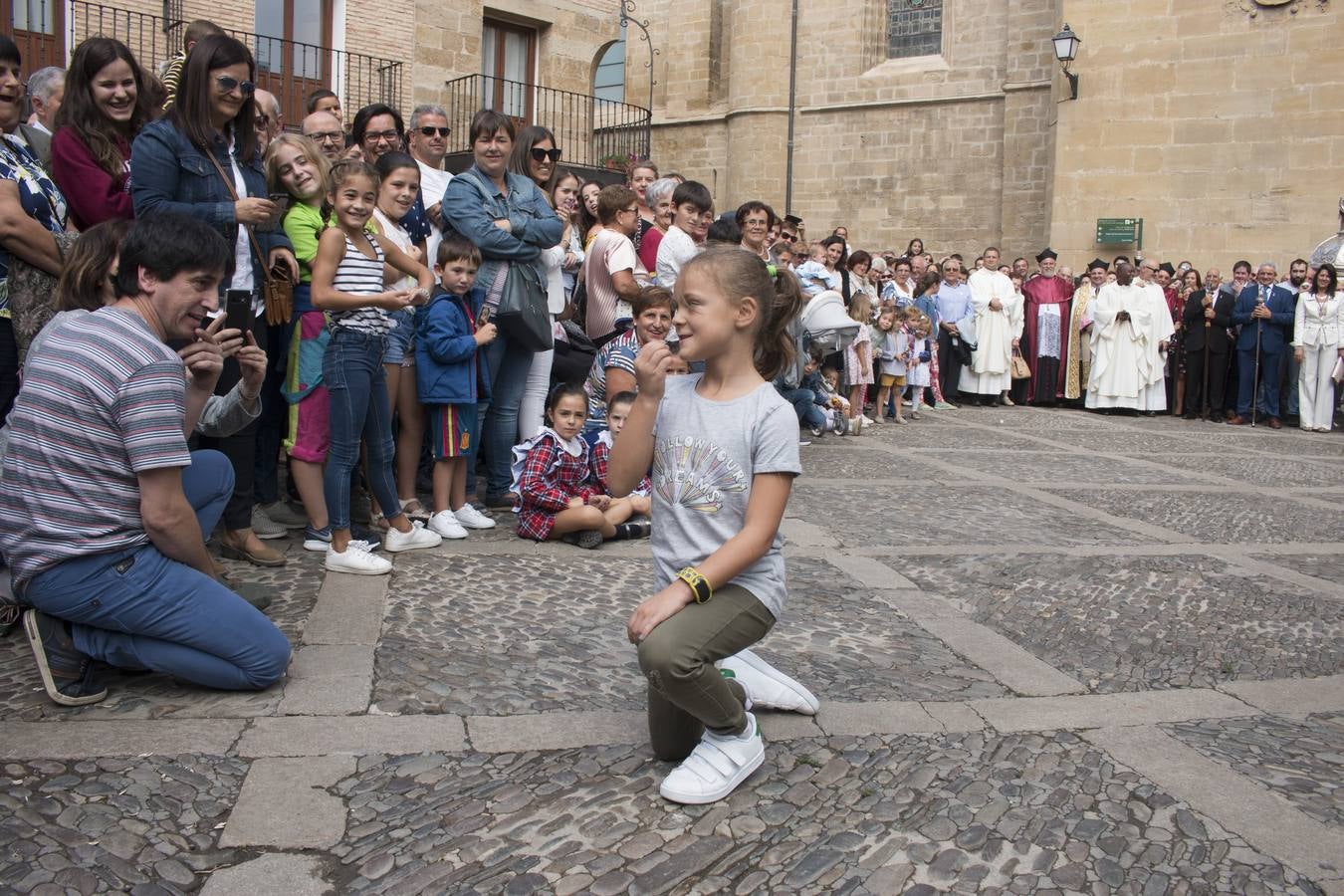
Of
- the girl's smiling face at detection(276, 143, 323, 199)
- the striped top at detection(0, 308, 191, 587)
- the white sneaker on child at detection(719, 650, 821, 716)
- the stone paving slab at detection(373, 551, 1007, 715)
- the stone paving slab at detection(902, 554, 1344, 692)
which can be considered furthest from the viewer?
the girl's smiling face at detection(276, 143, 323, 199)

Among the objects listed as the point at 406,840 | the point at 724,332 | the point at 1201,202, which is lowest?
the point at 406,840

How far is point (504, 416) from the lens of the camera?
7047 millimetres

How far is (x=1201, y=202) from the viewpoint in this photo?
20.1 metres

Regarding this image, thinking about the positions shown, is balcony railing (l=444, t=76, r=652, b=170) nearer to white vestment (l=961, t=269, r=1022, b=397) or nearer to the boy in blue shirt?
white vestment (l=961, t=269, r=1022, b=397)

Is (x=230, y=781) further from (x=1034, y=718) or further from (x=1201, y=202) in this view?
(x=1201, y=202)

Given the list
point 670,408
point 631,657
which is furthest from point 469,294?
point 670,408

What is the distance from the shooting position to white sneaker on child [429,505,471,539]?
6133mm

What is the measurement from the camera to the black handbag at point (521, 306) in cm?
664

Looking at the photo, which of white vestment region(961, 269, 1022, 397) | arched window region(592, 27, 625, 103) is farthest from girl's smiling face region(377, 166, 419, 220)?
arched window region(592, 27, 625, 103)

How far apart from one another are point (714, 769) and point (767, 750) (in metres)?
0.36

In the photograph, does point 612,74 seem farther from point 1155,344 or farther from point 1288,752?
point 1288,752

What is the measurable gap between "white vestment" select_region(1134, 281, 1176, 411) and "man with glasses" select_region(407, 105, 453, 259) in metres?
12.7

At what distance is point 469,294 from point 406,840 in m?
4.24

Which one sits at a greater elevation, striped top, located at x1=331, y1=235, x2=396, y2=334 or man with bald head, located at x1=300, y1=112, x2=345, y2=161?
man with bald head, located at x1=300, y1=112, x2=345, y2=161
